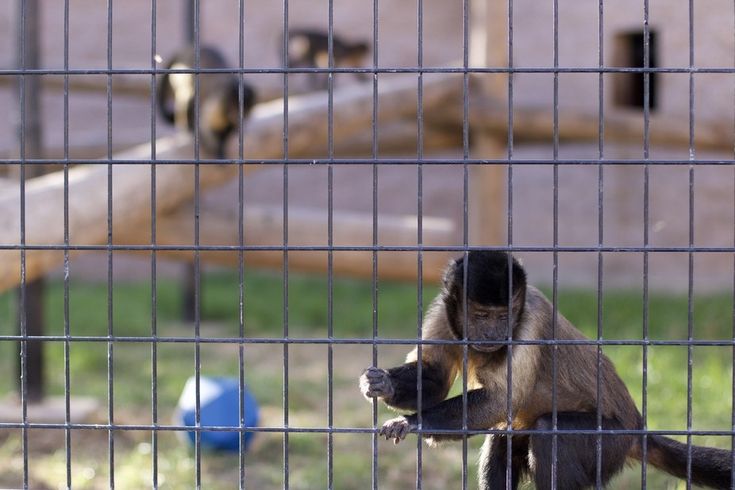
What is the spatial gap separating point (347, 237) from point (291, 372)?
191 cm

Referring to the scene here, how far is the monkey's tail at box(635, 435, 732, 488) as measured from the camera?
3500mm

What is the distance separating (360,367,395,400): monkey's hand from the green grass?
0.27 m

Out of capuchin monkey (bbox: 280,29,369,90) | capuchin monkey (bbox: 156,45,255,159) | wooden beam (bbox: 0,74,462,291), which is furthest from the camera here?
capuchin monkey (bbox: 280,29,369,90)

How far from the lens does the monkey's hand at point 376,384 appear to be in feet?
11.0

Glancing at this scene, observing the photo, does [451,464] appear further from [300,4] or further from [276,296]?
[300,4]

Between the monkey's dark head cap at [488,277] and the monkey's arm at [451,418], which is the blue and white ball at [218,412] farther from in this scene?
the monkey's dark head cap at [488,277]

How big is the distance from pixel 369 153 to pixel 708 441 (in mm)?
4280

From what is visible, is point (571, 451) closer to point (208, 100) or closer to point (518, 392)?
point (518, 392)

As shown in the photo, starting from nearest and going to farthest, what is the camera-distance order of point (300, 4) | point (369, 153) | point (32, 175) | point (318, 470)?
1. point (318, 470)
2. point (32, 175)
3. point (369, 153)
4. point (300, 4)

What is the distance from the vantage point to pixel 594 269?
11.8 m

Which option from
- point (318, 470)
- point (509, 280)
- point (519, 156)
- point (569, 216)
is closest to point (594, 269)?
point (569, 216)

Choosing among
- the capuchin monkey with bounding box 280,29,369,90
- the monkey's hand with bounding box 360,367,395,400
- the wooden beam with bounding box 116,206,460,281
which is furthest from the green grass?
the capuchin monkey with bounding box 280,29,369,90

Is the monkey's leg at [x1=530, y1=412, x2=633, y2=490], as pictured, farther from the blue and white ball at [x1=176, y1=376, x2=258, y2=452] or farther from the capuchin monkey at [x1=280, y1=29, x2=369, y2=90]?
the capuchin monkey at [x1=280, y1=29, x2=369, y2=90]

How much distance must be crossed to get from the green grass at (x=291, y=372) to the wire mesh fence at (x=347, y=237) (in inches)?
1.4
